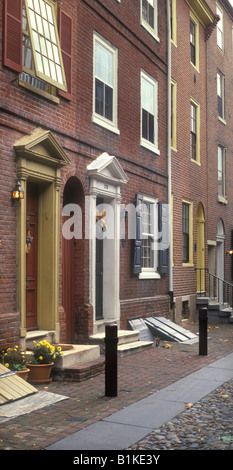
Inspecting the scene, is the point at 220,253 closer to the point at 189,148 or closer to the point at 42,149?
the point at 189,148

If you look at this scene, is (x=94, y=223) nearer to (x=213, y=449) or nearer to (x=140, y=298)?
(x=140, y=298)

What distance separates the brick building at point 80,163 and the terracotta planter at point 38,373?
0.58m

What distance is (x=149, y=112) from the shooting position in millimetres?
14422

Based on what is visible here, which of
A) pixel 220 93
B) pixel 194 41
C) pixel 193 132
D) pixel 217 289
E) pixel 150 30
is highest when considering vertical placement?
pixel 194 41

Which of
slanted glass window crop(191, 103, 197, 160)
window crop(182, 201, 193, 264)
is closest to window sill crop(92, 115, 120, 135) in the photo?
window crop(182, 201, 193, 264)

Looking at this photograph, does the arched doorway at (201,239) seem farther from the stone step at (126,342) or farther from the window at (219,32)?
the stone step at (126,342)

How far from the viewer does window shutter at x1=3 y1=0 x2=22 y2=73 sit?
830 cm

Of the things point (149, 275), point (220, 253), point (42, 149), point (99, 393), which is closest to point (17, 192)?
point (42, 149)

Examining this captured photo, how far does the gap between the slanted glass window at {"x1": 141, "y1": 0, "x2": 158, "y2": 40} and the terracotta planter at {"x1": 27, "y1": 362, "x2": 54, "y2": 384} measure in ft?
30.3

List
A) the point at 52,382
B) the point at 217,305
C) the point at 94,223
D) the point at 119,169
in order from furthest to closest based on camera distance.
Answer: the point at 217,305 < the point at 119,169 < the point at 94,223 < the point at 52,382

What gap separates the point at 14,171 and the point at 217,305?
10.5m

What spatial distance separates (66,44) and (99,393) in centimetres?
613

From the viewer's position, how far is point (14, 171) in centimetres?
853
